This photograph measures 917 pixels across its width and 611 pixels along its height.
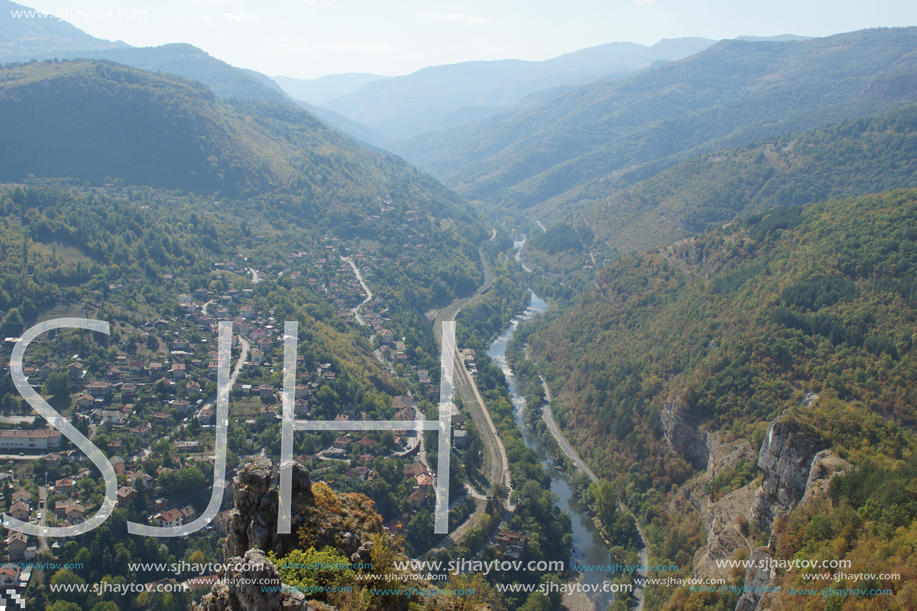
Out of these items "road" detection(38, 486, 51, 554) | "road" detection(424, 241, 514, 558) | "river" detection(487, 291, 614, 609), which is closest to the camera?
"road" detection(38, 486, 51, 554)

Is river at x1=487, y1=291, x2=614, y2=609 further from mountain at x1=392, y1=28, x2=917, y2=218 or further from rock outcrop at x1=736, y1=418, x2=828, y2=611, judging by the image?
mountain at x1=392, y1=28, x2=917, y2=218

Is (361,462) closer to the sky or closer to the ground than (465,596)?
closer to the ground

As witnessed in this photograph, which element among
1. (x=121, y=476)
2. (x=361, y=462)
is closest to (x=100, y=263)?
(x=121, y=476)

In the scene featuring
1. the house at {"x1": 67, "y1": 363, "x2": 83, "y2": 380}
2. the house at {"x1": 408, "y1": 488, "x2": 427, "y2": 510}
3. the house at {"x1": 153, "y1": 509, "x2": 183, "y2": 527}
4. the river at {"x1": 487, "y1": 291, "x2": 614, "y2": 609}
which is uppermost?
the house at {"x1": 67, "y1": 363, "x2": 83, "y2": 380}

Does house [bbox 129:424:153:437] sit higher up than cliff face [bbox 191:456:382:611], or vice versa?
cliff face [bbox 191:456:382:611]

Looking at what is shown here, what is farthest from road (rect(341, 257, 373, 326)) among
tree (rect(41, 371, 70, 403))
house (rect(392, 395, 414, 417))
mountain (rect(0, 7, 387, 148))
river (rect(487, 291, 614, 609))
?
mountain (rect(0, 7, 387, 148))

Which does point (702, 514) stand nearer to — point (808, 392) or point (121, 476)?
point (808, 392)
